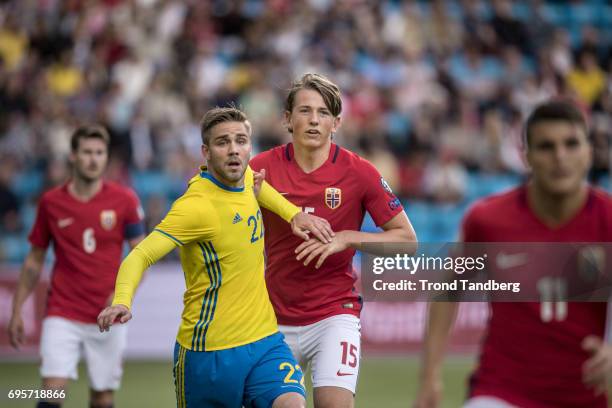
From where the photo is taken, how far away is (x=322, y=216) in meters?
6.64

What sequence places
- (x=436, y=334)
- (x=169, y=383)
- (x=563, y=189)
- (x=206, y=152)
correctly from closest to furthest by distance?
(x=563, y=189)
(x=436, y=334)
(x=206, y=152)
(x=169, y=383)

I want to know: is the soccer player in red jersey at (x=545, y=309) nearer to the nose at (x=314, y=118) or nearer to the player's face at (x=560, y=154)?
the player's face at (x=560, y=154)

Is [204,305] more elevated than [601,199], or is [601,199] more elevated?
[601,199]

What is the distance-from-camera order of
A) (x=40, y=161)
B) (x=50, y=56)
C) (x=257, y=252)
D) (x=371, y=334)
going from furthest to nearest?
(x=50, y=56) → (x=40, y=161) → (x=371, y=334) → (x=257, y=252)

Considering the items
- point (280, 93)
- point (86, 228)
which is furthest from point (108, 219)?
point (280, 93)

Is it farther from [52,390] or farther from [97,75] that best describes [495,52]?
[52,390]

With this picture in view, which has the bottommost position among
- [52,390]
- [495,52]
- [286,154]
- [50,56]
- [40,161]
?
[52,390]

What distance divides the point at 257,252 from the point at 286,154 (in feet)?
3.52

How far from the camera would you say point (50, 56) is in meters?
17.5

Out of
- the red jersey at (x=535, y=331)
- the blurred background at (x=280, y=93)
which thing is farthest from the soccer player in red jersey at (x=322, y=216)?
the blurred background at (x=280, y=93)

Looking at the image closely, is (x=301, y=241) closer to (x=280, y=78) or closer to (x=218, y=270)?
(x=218, y=270)

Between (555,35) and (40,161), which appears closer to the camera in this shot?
(40,161)

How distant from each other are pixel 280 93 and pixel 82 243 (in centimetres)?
945

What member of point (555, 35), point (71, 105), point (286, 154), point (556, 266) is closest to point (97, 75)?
point (71, 105)
